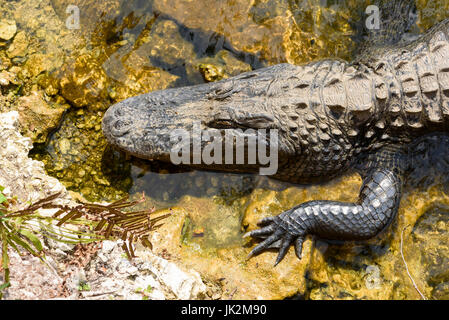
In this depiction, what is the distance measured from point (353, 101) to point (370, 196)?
78 cm

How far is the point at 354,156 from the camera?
12.1 feet

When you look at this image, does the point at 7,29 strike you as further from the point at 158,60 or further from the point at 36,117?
the point at 158,60

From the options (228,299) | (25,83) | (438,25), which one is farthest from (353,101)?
(25,83)

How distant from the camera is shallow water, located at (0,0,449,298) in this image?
3.77m

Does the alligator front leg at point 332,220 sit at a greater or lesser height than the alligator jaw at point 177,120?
lesser

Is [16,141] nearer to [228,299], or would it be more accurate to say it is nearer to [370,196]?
[228,299]

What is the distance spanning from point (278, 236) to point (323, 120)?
976 millimetres

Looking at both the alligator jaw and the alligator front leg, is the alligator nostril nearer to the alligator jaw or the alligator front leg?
the alligator jaw

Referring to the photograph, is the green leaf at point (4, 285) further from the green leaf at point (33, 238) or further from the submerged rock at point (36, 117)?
the submerged rock at point (36, 117)

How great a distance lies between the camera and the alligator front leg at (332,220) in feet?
11.4

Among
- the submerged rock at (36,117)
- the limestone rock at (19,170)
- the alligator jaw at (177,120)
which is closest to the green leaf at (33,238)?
the limestone rock at (19,170)

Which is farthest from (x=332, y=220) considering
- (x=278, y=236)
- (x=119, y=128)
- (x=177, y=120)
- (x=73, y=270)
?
(x=73, y=270)

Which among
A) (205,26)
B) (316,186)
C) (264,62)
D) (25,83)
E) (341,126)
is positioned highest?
(205,26)

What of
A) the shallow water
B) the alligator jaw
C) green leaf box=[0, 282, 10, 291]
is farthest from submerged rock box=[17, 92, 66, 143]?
green leaf box=[0, 282, 10, 291]
